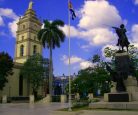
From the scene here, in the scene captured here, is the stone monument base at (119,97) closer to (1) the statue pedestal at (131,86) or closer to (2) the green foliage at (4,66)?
(1) the statue pedestal at (131,86)

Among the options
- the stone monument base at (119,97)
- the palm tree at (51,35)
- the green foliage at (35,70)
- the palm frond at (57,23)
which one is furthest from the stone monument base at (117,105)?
the green foliage at (35,70)

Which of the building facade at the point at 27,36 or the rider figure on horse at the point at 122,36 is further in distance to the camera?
the building facade at the point at 27,36

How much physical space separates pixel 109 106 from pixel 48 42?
1363 inches

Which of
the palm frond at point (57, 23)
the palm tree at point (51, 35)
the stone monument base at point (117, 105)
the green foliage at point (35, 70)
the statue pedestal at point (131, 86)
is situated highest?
the palm frond at point (57, 23)

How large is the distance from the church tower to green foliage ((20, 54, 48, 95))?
12.3m

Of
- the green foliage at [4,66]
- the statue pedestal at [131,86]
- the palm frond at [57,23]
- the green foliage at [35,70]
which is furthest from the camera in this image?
the green foliage at [35,70]

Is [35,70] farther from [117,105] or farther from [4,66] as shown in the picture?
[117,105]

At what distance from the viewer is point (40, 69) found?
66312mm

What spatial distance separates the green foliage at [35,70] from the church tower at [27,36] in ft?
40.5

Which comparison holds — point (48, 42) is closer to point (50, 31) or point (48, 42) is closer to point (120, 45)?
point (50, 31)

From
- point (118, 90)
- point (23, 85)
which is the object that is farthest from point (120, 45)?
point (23, 85)

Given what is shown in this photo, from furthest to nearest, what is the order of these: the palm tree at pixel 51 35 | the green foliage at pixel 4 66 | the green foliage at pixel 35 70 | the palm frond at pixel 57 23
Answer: the green foliage at pixel 35 70 → the green foliage at pixel 4 66 → the palm frond at pixel 57 23 → the palm tree at pixel 51 35

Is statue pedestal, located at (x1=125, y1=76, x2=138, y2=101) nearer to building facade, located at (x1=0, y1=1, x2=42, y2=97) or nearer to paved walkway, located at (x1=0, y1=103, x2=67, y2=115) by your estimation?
paved walkway, located at (x1=0, y1=103, x2=67, y2=115)

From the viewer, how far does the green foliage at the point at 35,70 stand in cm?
6631
